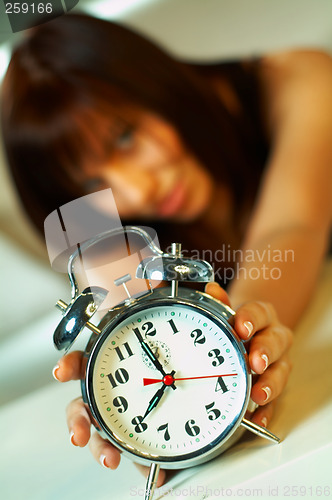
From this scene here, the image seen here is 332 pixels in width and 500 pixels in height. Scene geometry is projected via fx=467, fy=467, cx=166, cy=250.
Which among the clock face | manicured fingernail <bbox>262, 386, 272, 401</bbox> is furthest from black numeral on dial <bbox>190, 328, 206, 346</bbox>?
manicured fingernail <bbox>262, 386, 272, 401</bbox>

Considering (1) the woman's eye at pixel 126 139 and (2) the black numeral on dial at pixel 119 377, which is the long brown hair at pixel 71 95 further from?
(2) the black numeral on dial at pixel 119 377

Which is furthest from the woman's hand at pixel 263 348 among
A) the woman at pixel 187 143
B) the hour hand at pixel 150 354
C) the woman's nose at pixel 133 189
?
the woman's nose at pixel 133 189

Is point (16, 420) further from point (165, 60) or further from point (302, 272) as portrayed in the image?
point (165, 60)

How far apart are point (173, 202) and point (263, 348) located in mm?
788

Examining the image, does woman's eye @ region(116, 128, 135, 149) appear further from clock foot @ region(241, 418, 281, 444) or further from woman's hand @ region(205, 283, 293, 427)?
clock foot @ region(241, 418, 281, 444)

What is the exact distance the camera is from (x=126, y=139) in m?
1.24

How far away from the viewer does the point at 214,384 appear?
588mm

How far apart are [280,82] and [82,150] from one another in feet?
2.07

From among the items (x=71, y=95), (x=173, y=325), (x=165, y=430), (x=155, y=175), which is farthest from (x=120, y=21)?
(x=165, y=430)

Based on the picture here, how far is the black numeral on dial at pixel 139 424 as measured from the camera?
0.59 meters

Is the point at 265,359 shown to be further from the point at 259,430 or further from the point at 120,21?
the point at 120,21

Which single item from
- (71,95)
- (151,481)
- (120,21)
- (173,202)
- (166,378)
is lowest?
(173,202)

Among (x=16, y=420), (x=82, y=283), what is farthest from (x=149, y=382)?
(x=16, y=420)

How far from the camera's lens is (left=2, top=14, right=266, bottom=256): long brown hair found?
1147 millimetres
